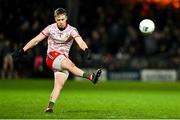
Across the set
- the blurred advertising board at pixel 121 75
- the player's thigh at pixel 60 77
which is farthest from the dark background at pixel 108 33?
the player's thigh at pixel 60 77

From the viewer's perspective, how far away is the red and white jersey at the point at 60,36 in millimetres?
14562

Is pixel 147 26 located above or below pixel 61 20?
below

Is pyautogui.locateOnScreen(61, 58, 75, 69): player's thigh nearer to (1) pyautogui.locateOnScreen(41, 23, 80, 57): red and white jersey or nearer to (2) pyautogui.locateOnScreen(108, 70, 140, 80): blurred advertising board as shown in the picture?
(1) pyautogui.locateOnScreen(41, 23, 80, 57): red and white jersey

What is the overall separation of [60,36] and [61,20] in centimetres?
44

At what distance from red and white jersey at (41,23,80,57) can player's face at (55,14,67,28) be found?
16 cm

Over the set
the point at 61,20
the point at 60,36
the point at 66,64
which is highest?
the point at 61,20

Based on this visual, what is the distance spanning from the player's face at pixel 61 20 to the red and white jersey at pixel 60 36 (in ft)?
0.53

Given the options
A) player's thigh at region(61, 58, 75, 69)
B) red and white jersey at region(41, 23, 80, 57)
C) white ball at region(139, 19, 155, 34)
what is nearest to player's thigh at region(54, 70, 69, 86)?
player's thigh at region(61, 58, 75, 69)

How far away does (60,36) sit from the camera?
1460 centimetres

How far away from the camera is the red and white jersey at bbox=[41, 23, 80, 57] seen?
14562 millimetres

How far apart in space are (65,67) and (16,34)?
19867 millimetres

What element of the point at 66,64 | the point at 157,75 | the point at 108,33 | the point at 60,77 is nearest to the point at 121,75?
the point at 157,75

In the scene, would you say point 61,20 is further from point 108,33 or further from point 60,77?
point 108,33

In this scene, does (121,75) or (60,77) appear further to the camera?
(121,75)
